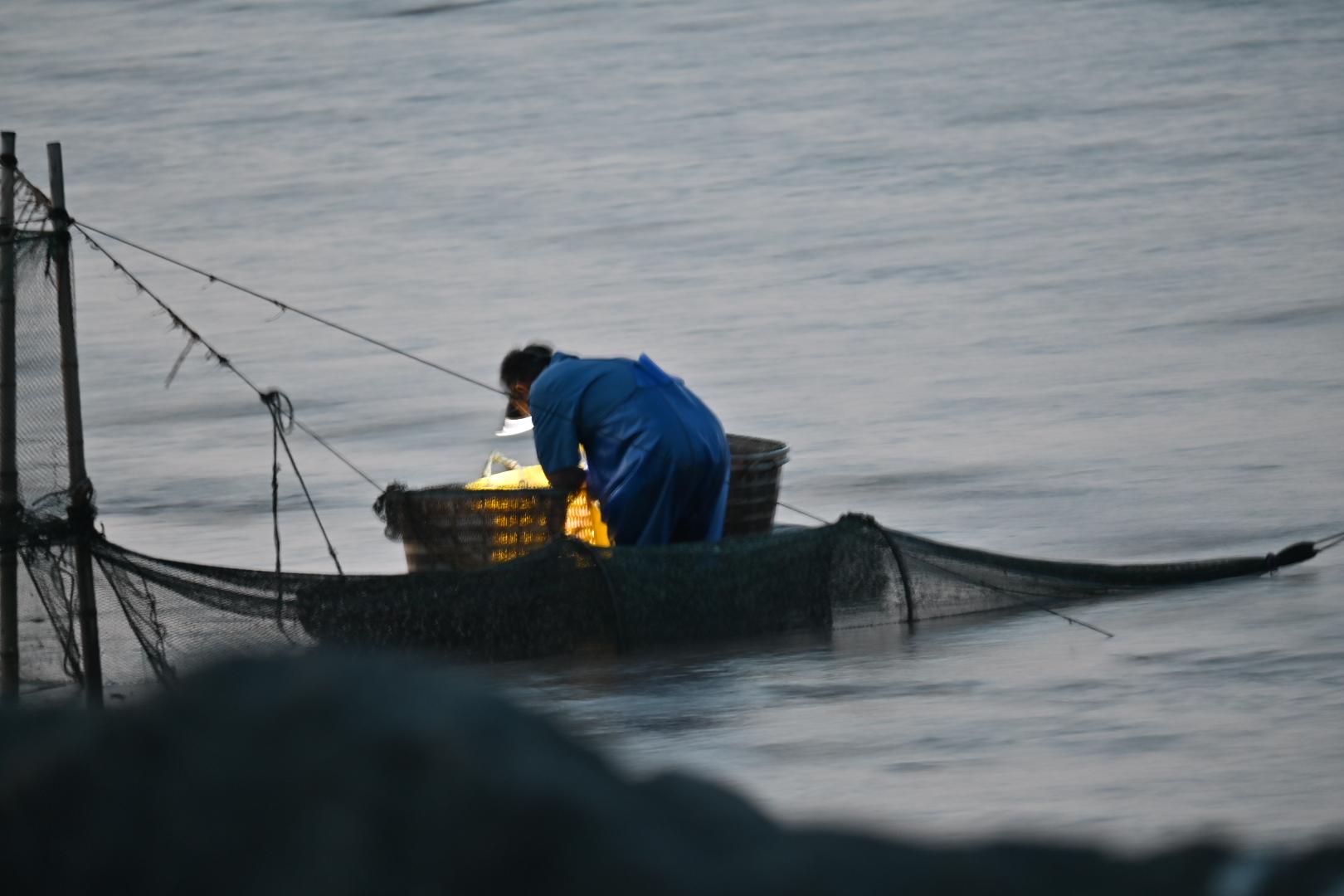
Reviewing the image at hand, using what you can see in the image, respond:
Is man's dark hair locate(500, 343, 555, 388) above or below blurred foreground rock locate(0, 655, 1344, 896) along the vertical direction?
above

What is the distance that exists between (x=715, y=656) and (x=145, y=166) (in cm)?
1331

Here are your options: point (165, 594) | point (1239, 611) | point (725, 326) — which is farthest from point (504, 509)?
point (725, 326)

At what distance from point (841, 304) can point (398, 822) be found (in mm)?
11599

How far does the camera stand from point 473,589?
5.10 meters

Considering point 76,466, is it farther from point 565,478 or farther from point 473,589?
point 565,478

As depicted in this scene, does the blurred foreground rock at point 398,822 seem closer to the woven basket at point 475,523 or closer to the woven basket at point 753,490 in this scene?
the woven basket at point 475,523

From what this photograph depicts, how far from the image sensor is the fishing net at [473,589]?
4680mm

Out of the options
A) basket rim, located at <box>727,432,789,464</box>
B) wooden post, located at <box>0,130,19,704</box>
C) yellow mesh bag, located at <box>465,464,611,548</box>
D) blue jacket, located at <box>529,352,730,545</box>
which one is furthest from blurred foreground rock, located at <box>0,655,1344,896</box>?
basket rim, located at <box>727,432,789,464</box>

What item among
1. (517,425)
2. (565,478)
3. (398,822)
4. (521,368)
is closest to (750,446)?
(517,425)

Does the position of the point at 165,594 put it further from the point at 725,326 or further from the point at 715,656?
the point at 725,326

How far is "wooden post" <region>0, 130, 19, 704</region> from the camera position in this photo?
4.60 meters

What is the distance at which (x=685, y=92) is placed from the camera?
18250 millimetres

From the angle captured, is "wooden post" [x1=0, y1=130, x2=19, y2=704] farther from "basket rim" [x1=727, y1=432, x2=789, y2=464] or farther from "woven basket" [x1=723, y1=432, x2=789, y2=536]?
"basket rim" [x1=727, y1=432, x2=789, y2=464]

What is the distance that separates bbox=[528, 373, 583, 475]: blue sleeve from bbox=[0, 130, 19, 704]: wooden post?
1.41 meters
